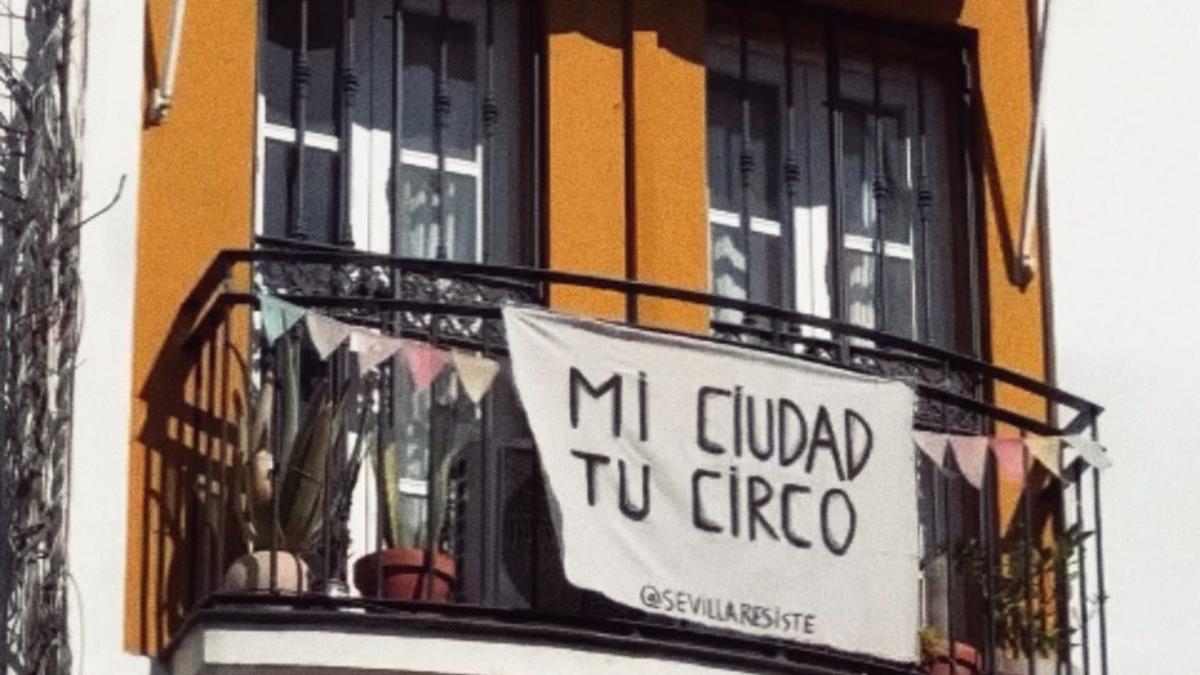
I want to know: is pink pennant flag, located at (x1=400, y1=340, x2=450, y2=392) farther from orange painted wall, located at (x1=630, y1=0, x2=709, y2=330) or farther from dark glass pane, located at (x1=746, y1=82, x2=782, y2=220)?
dark glass pane, located at (x1=746, y1=82, x2=782, y2=220)

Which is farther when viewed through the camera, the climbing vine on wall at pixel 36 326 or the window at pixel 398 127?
the window at pixel 398 127

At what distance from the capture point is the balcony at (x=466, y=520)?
15461mm

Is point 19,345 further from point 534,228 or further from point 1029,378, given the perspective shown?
point 1029,378

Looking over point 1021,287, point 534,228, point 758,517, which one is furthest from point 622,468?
point 1021,287

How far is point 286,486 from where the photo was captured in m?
15.8

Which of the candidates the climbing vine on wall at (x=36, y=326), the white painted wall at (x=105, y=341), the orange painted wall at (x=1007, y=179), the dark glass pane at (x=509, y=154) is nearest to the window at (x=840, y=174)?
Result: the orange painted wall at (x=1007, y=179)

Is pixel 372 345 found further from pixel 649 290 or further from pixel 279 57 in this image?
pixel 279 57

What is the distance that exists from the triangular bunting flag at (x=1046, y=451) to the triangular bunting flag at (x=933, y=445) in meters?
0.41

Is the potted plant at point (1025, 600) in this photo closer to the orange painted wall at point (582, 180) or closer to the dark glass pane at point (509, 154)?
the orange painted wall at point (582, 180)

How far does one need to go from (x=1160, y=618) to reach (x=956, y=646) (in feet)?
4.31

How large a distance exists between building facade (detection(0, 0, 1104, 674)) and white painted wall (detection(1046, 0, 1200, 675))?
0.18m

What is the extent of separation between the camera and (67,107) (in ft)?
53.8

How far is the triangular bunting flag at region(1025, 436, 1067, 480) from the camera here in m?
17.3

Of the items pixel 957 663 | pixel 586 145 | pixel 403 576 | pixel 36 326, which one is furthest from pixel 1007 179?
pixel 36 326
